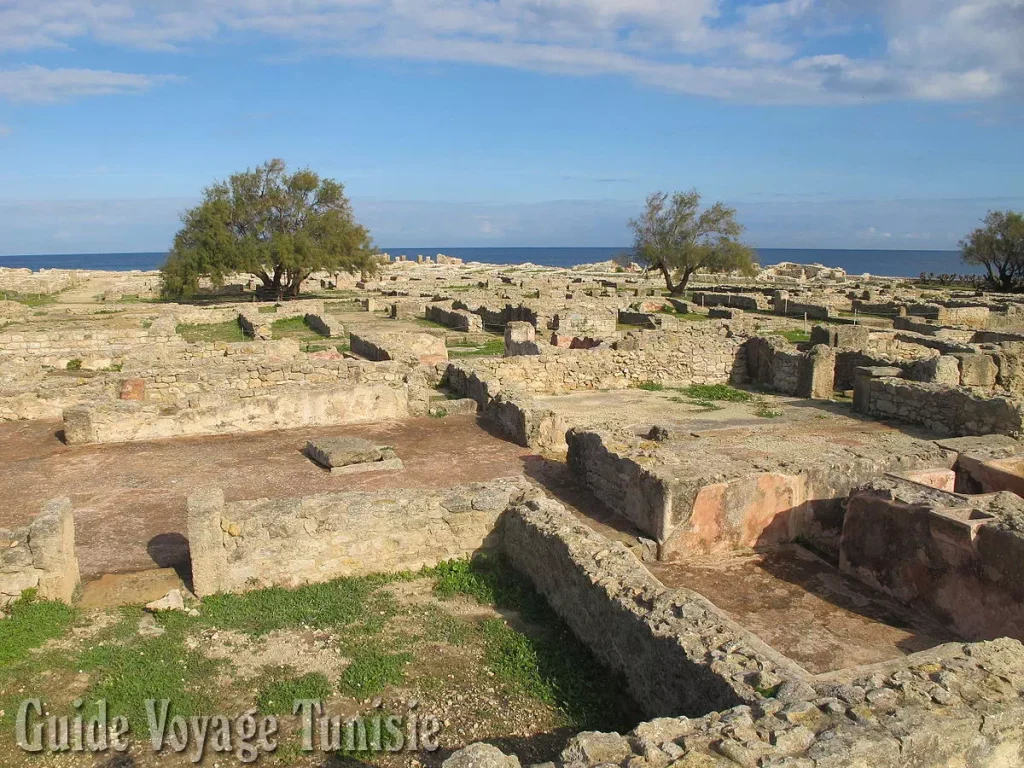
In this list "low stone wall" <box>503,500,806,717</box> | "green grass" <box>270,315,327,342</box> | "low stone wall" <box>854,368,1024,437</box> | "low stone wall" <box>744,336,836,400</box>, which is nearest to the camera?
"low stone wall" <box>503,500,806,717</box>

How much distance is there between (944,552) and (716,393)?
419 inches

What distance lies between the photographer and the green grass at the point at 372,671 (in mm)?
5504

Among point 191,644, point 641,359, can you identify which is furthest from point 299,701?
point 641,359

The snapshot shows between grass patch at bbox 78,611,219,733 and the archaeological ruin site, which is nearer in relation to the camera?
the archaeological ruin site

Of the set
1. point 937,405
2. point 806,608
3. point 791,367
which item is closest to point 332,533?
point 806,608

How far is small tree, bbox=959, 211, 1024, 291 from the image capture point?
163 ft

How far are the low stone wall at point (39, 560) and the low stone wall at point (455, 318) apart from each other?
21900mm

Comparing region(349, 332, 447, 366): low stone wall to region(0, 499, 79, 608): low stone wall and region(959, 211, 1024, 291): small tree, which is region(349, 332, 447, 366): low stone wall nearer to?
region(0, 499, 79, 608): low stone wall

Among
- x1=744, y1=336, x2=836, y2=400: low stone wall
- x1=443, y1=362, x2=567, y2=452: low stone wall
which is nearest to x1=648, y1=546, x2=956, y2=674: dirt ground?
x1=443, y1=362, x2=567, y2=452: low stone wall

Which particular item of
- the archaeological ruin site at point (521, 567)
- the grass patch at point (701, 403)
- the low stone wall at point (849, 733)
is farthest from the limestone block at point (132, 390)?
the low stone wall at point (849, 733)

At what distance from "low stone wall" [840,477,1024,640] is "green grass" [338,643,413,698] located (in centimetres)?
460

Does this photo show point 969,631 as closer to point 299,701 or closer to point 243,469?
point 299,701

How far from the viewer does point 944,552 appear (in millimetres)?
6754

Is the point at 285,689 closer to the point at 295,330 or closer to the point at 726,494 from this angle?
the point at 726,494
